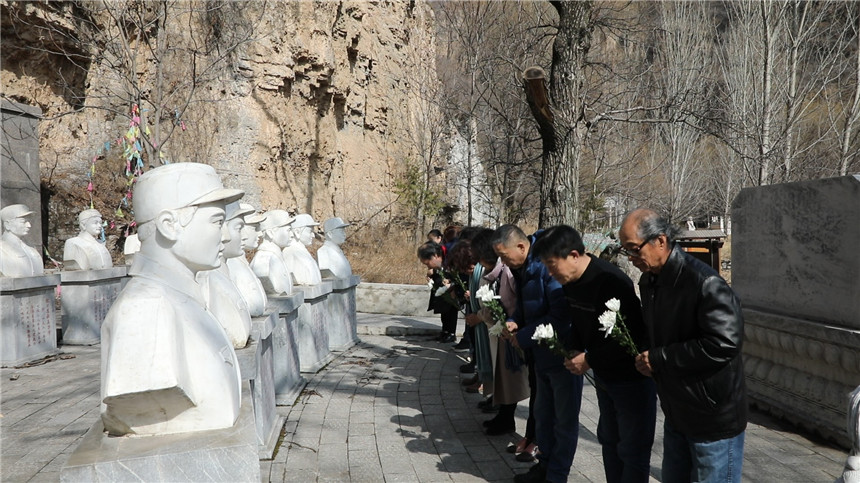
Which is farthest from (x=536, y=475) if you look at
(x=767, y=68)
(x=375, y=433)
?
(x=767, y=68)

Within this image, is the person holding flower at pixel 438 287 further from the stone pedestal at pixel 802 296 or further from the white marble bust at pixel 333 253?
the stone pedestal at pixel 802 296

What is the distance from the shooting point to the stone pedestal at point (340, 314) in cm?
913

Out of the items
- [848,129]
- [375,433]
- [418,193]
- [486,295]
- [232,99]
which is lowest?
[375,433]

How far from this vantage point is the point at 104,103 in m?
17.6

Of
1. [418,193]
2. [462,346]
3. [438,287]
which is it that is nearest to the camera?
[462,346]

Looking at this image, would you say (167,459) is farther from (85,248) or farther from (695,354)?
(85,248)

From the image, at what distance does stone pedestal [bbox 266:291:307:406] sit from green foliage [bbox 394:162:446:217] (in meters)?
13.0

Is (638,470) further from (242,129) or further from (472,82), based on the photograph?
(242,129)

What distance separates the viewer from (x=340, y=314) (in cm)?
938

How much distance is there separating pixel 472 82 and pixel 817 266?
1239 cm

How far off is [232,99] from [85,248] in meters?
9.21

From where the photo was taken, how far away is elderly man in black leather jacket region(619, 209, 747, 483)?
273 centimetres

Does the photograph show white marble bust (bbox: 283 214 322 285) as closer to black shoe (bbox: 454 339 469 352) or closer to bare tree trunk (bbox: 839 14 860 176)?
black shoe (bbox: 454 339 469 352)

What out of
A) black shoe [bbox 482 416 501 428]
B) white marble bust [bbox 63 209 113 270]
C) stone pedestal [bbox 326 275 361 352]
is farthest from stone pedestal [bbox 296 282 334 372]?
white marble bust [bbox 63 209 113 270]
